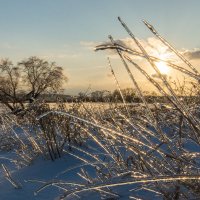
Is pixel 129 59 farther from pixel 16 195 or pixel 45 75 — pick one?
pixel 45 75

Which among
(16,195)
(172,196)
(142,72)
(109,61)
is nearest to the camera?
(142,72)

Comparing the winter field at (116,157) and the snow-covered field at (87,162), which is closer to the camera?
the winter field at (116,157)

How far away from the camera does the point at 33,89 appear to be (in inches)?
1367

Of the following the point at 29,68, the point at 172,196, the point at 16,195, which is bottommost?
the point at 16,195

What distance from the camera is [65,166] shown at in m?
4.27

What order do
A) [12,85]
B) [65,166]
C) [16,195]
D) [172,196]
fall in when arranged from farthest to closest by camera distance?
[12,85] → [65,166] → [16,195] → [172,196]

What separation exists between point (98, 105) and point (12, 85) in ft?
94.1

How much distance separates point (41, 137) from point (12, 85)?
98.4 feet

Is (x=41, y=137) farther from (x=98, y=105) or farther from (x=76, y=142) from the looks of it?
(x=98, y=105)

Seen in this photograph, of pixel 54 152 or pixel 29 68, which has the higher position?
pixel 29 68

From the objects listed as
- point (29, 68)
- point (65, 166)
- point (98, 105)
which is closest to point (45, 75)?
point (29, 68)

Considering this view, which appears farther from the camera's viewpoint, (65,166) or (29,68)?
(29,68)

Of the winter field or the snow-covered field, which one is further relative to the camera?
the snow-covered field

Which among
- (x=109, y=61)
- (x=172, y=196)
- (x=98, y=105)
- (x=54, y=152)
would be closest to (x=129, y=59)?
(x=109, y=61)
